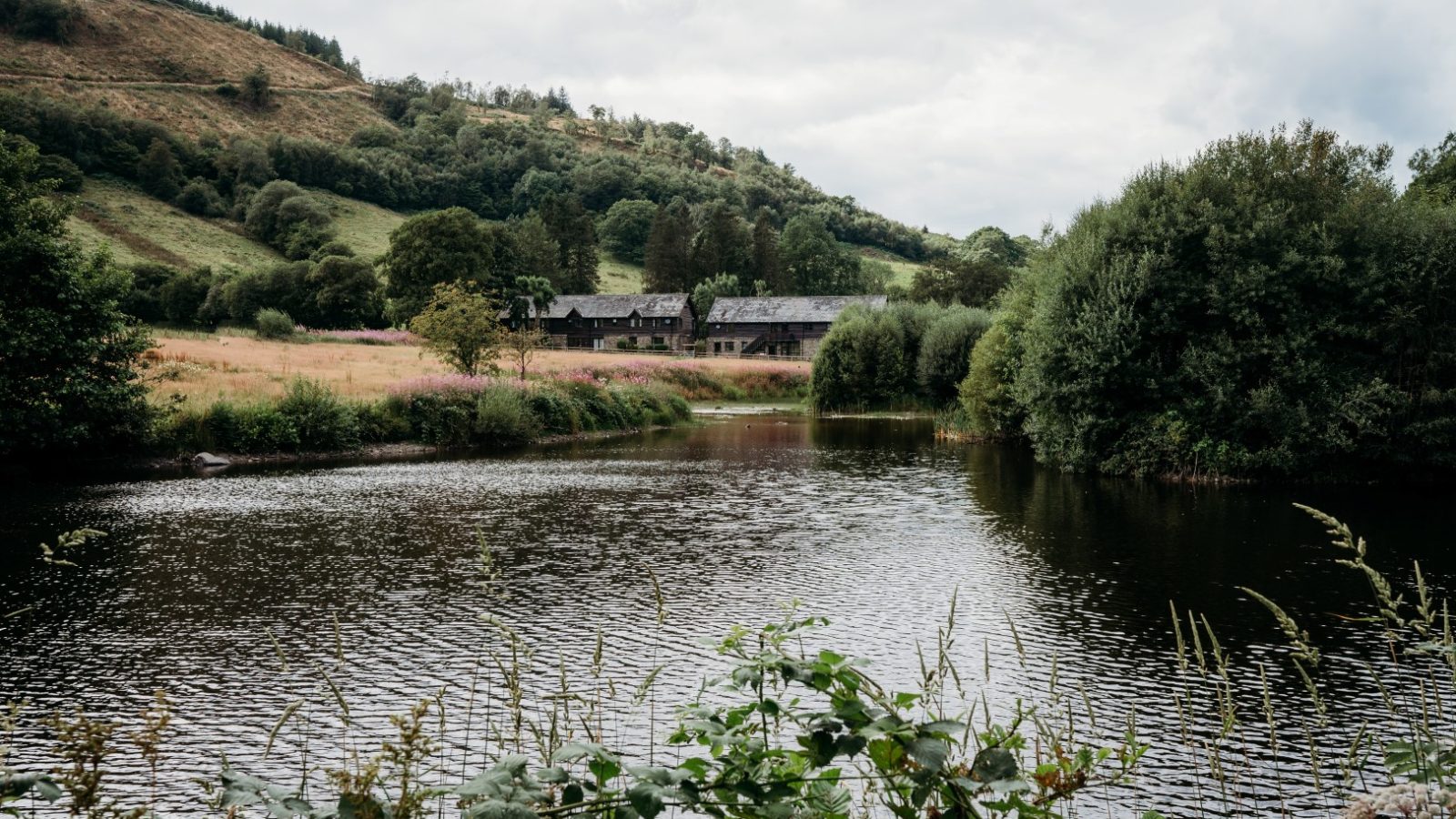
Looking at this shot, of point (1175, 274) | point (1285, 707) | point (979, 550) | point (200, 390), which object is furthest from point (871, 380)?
point (1285, 707)

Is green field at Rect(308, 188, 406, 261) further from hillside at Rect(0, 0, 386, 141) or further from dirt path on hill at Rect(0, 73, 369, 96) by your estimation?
dirt path on hill at Rect(0, 73, 369, 96)

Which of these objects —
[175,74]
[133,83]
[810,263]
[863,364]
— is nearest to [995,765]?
[863,364]

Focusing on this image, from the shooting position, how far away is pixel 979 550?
17.6 metres

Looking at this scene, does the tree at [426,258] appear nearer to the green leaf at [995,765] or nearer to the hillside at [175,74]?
the hillside at [175,74]

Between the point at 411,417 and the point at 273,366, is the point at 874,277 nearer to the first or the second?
the point at 273,366

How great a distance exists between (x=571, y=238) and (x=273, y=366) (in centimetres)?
7609

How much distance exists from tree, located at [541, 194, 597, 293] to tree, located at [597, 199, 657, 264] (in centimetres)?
2318

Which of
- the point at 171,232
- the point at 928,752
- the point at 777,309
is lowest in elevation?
the point at 928,752

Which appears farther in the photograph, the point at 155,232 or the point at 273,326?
the point at 155,232

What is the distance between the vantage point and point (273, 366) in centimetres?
4456

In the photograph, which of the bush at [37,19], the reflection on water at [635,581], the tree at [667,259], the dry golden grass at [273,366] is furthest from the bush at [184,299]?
the bush at [37,19]

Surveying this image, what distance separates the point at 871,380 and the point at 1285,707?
49673 millimetres

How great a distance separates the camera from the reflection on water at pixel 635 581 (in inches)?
396

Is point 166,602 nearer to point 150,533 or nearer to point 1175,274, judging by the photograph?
point 150,533
